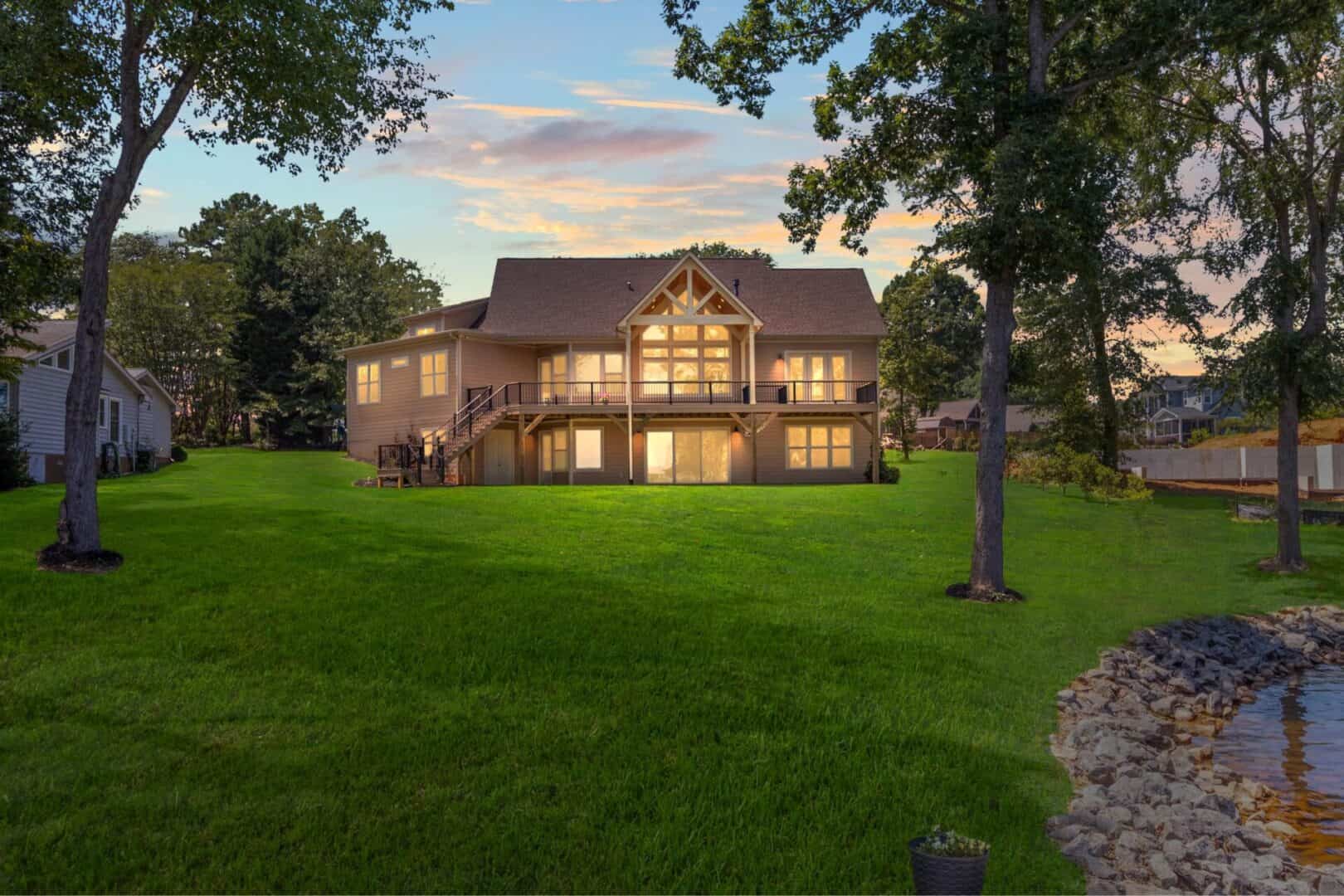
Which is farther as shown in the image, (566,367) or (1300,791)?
(566,367)

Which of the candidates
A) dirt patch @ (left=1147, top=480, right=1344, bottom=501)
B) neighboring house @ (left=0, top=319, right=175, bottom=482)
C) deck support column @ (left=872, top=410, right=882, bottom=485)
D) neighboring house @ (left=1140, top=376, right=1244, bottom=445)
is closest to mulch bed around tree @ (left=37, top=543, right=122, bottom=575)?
neighboring house @ (left=0, top=319, right=175, bottom=482)

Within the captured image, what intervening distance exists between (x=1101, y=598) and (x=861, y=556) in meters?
4.19

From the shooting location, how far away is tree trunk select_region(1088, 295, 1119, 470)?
117ft

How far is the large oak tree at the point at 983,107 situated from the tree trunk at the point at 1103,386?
1916 centimetres

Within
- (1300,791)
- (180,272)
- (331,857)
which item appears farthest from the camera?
(180,272)

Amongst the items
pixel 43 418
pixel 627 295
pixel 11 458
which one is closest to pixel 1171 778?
pixel 11 458

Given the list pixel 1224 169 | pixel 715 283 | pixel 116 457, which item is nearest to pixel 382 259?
pixel 116 457

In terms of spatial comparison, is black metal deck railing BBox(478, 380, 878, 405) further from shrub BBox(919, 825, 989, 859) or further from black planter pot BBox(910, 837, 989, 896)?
black planter pot BBox(910, 837, 989, 896)

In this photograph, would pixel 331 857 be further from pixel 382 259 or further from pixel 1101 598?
pixel 382 259

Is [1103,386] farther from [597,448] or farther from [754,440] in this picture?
[597,448]

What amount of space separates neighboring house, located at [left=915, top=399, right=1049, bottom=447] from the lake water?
207 ft

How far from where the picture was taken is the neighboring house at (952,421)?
78.0 metres

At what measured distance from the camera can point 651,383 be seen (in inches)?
1346

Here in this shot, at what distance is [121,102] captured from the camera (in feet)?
50.2
